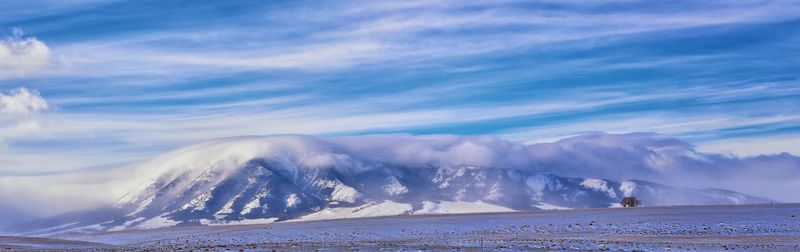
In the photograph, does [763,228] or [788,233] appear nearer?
[788,233]

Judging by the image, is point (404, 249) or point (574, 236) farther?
point (574, 236)

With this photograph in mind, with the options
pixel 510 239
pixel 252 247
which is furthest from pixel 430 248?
pixel 252 247

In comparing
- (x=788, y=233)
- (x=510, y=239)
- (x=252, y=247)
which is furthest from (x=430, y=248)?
(x=788, y=233)

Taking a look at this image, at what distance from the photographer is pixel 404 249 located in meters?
94.6

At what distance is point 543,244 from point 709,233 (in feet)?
84.8

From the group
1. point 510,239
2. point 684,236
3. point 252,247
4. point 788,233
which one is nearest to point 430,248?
point 510,239

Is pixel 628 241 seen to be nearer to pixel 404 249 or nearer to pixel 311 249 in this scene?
pixel 404 249

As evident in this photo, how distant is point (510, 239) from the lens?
353 feet

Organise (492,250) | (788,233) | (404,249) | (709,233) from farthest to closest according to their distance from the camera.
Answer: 1. (709,233)
2. (788,233)
3. (404,249)
4. (492,250)

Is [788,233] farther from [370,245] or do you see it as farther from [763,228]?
[370,245]

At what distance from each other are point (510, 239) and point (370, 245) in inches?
683

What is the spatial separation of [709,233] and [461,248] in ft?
112

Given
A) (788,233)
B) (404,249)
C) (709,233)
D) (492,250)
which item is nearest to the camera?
(492,250)

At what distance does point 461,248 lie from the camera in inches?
3681
